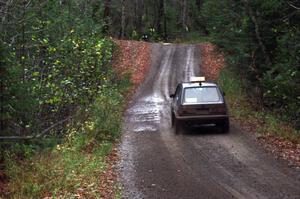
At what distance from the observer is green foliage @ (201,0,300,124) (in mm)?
18484

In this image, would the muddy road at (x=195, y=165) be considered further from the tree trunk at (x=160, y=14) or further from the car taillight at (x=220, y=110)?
the tree trunk at (x=160, y=14)

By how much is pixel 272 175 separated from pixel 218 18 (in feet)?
55.1

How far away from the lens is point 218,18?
2823cm

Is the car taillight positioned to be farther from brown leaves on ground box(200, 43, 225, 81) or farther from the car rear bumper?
brown leaves on ground box(200, 43, 225, 81)

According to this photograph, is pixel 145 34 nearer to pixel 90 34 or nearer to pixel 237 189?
pixel 90 34

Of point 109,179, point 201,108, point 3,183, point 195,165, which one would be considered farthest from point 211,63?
point 3,183

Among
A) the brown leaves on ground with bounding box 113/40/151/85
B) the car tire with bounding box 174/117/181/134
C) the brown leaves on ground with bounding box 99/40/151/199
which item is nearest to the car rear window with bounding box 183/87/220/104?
the car tire with bounding box 174/117/181/134

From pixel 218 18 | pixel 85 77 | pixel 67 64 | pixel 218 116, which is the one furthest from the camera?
pixel 218 18

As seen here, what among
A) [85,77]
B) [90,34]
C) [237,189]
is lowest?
[237,189]

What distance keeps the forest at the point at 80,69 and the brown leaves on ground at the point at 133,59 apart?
4.32m

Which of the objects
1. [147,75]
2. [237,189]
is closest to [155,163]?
[237,189]

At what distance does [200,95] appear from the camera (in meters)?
19.0

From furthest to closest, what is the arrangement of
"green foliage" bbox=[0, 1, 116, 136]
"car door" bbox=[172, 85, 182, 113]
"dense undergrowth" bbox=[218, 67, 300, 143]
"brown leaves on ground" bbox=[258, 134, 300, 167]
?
"car door" bbox=[172, 85, 182, 113], "dense undergrowth" bbox=[218, 67, 300, 143], "brown leaves on ground" bbox=[258, 134, 300, 167], "green foliage" bbox=[0, 1, 116, 136]

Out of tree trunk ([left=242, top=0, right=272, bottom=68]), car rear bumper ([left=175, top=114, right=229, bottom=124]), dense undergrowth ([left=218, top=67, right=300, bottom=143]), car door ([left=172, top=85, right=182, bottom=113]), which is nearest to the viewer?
dense undergrowth ([left=218, top=67, right=300, bottom=143])
